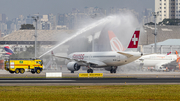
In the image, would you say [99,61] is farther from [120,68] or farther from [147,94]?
[147,94]

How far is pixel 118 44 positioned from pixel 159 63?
11.8 m

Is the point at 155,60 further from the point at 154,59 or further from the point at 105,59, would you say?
the point at 105,59

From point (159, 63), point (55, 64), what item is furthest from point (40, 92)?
point (55, 64)

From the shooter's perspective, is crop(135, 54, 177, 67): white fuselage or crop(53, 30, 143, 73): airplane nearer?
crop(53, 30, 143, 73): airplane

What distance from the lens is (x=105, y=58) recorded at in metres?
74.1

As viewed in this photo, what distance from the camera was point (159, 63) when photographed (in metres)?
86.4

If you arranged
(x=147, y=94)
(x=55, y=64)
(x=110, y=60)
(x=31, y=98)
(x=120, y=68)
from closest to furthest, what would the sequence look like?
(x=31, y=98) → (x=147, y=94) → (x=110, y=60) → (x=120, y=68) → (x=55, y=64)

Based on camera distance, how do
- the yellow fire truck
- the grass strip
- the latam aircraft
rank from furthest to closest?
the latam aircraft, the yellow fire truck, the grass strip

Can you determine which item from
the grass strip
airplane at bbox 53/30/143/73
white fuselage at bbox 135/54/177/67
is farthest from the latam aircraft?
the grass strip

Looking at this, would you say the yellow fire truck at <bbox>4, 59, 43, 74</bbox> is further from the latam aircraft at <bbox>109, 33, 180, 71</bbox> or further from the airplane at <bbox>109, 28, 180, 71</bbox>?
the latam aircraft at <bbox>109, 33, 180, 71</bbox>

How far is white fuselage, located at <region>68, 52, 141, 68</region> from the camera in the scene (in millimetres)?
71125

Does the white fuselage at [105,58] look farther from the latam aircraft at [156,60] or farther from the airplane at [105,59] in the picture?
the latam aircraft at [156,60]

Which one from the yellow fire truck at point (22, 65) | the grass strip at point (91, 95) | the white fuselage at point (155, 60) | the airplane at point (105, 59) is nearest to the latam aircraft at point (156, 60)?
the white fuselage at point (155, 60)

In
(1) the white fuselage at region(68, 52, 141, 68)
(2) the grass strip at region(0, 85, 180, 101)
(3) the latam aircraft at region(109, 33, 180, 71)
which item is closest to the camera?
(2) the grass strip at region(0, 85, 180, 101)
